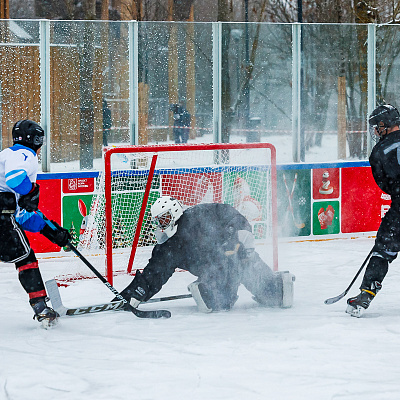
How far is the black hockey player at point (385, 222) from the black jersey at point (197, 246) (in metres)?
0.91

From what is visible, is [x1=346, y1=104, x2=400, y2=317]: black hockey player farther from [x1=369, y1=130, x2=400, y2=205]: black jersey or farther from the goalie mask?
the goalie mask

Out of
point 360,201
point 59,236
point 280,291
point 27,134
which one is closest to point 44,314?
point 59,236

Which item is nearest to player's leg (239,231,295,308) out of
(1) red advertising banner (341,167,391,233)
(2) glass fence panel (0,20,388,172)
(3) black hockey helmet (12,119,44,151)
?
(3) black hockey helmet (12,119,44,151)

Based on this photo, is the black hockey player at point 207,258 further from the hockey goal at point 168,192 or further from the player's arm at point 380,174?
the hockey goal at point 168,192

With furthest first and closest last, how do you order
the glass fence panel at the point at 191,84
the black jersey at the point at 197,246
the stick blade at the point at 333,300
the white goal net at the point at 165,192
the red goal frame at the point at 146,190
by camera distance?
the glass fence panel at the point at 191,84, the white goal net at the point at 165,192, the red goal frame at the point at 146,190, the stick blade at the point at 333,300, the black jersey at the point at 197,246

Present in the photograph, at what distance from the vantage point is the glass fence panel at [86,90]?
8.13 m

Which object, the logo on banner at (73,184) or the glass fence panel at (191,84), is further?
the glass fence panel at (191,84)

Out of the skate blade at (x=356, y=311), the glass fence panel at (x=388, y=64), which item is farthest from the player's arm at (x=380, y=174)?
the glass fence panel at (x=388, y=64)

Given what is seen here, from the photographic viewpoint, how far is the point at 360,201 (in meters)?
9.13

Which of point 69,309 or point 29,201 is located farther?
point 69,309

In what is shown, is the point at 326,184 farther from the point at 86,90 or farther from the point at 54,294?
the point at 54,294

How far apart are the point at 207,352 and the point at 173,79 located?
177 inches

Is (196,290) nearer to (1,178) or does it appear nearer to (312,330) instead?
(312,330)

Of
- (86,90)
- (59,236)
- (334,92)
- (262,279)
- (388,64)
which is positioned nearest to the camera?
(59,236)
